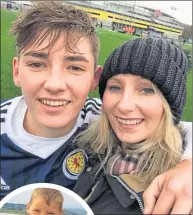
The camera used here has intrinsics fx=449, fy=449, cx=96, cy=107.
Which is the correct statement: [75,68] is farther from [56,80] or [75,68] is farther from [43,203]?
[43,203]

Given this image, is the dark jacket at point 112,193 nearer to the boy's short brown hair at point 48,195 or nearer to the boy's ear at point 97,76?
the boy's short brown hair at point 48,195

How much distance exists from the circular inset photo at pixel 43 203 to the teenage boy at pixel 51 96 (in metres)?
0.20

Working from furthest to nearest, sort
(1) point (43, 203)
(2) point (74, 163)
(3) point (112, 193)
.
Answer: (2) point (74, 163)
(3) point (112, 193)
(1) point (43, 203)

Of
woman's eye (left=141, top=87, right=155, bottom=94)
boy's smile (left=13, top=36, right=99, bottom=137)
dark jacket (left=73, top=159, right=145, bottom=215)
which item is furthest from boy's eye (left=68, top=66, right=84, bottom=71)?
dark jacket (left=73, top=159, right=145, bottom=215)

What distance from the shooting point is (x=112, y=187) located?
4.17ft

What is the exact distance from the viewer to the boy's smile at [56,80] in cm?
132

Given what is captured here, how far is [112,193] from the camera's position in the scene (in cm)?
128

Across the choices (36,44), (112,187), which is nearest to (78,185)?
(112,187)

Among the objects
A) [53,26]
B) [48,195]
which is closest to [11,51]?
[53,26]

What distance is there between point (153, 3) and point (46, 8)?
1.07ft

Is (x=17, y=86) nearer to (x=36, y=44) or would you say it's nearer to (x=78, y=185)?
(x=36, y=44)

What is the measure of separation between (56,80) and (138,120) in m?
0.26

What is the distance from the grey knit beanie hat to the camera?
4.09 feet

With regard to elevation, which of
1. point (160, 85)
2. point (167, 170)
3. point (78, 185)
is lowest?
point (78, 185)
